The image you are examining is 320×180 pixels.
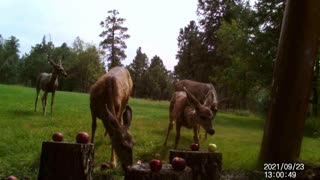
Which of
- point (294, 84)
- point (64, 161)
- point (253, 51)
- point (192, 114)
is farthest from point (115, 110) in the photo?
point (253, 51)

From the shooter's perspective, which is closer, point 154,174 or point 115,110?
point 154,174

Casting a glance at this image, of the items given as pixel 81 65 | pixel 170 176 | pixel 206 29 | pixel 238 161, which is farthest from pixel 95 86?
pixel 81 65

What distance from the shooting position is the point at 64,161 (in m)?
7.68

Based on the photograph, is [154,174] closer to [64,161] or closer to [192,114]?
[64,161]

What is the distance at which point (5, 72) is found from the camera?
9688 cm

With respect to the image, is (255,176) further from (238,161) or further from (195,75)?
(195,75)

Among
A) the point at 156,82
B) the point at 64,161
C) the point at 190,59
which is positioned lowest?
the point at 64,161

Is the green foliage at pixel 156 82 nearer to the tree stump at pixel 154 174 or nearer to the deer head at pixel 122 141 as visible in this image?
the deer head at pixel 122 141

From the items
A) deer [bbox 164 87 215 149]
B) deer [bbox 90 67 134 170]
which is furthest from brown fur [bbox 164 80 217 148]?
deer [bbox 90 67 134 170]

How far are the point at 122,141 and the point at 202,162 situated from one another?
194 cm

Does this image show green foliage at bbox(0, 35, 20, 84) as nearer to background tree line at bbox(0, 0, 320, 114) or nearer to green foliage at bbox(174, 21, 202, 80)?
background tree line at bbox(0, 0, 320, 114)

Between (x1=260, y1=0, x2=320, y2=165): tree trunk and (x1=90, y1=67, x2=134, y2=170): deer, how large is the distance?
2.94m

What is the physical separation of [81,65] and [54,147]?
75.4 meters

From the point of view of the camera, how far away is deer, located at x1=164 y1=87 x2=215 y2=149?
1274 cm
